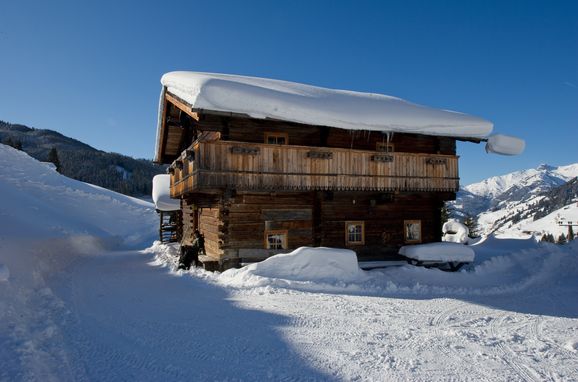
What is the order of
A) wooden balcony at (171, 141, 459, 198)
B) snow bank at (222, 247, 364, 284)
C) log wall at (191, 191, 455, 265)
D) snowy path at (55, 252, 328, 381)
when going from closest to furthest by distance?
1. snowy path at (55, 252, 328, 381)
2. snow bank at (222, 247, 364, 284)
3. wooden balcony at (171, 141, 459, 198)
4. log wall at (191, 191, 455, 265)

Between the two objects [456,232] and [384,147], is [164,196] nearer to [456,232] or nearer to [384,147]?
[384,147]

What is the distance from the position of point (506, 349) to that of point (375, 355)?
97.0 inches

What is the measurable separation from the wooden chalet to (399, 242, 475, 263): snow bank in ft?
5.42

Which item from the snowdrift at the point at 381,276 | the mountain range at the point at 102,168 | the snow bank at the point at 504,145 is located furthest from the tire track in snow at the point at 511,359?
the mountain range at the point at 102,168

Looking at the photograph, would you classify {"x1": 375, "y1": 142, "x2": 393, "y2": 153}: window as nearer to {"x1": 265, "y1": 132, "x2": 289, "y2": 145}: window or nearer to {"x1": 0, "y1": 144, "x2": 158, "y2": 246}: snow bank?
{"x1": 265, "y1": 132, "x2": 289, "y2": 145}: window

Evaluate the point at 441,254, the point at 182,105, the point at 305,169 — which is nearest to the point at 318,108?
the point at 305,169

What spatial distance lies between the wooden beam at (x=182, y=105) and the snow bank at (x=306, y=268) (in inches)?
219

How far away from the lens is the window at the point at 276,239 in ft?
47.7

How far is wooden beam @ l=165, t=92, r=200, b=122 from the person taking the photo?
41.7 feet

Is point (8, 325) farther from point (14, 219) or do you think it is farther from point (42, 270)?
point (14, 219)

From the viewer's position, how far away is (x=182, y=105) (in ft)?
46.5

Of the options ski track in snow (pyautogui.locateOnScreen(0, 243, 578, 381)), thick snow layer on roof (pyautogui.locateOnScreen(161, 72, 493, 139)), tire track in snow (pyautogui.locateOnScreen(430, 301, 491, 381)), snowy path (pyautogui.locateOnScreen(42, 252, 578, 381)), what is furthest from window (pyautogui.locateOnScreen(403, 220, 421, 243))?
tire track in snow (pyautogui.locateOnScreen(430, 301, 491, 381))

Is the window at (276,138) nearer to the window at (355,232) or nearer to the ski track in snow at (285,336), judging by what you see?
the window at (355,232)

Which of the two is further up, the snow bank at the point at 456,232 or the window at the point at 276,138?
the window at the point at 276,138
